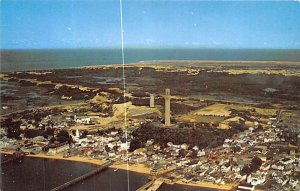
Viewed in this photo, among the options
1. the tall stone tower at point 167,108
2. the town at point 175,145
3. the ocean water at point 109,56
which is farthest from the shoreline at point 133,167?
the ocean water at point 109,56

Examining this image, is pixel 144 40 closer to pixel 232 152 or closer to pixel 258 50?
pixel 258 50

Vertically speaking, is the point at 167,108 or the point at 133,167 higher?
the point at 167,108

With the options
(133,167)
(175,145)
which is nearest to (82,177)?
(133,167)

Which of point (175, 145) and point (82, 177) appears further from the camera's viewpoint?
point (82, 177)

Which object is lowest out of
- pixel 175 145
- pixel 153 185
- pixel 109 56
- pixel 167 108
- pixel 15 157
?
pixel 153 185

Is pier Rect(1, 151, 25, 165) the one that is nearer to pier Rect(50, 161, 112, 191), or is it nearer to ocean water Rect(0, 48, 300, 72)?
pier Rect(50, 161, 112, 191)

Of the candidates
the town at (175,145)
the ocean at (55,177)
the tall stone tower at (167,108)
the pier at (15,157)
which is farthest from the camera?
the pier at (15,157)

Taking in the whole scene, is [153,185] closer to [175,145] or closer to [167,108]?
[175,145]

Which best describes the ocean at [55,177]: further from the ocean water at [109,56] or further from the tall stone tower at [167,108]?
the ocean water at [109,56]
